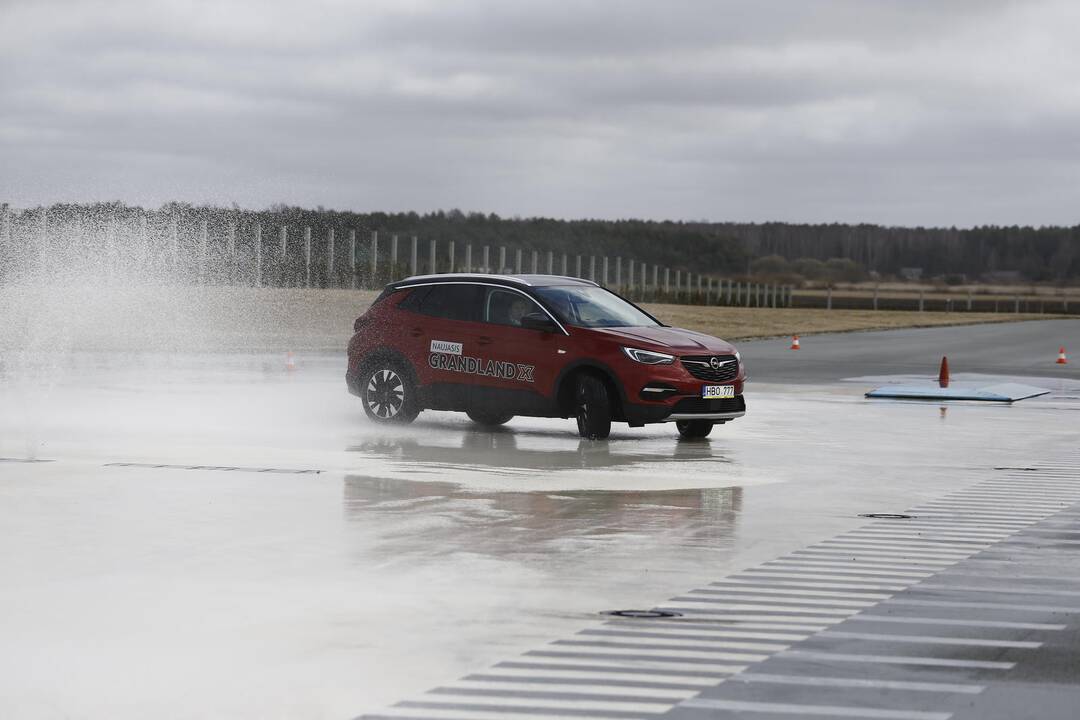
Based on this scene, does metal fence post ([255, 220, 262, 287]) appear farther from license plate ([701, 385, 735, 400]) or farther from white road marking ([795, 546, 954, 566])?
white road marking ([795, 546, 954, 566])

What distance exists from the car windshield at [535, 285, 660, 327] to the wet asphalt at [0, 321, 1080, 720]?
1236 mm


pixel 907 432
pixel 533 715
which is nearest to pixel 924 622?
pixel 533 715

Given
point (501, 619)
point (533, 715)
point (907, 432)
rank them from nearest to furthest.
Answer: point (533, 715) < point (501, 619) < point (907, 432)

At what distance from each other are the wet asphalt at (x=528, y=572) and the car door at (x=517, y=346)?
0.63 m

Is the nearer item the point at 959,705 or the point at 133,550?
the point at 959,705

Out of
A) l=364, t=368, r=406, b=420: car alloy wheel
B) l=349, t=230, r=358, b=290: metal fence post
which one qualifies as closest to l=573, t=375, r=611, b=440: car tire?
l=364, t=368, r=406, b=420: car alloy wheel

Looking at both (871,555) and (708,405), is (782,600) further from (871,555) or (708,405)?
(708,405)

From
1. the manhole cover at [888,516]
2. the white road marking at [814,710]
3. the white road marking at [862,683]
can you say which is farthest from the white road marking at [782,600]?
the manhole cover at [888,516]

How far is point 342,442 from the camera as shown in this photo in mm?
18172

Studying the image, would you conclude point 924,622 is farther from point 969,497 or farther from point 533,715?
point 969,497

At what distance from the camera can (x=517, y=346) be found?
19.1m

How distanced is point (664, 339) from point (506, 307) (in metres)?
1.88

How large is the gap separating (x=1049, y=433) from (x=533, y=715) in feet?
49.9

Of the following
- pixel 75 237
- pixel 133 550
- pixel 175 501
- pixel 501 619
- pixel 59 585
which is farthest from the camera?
pixel 75 237
